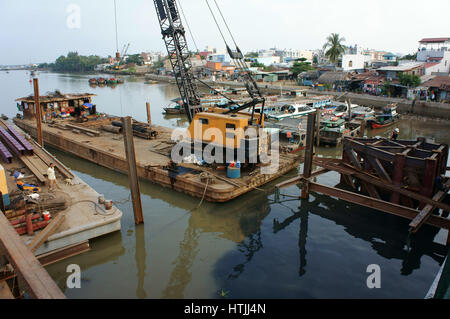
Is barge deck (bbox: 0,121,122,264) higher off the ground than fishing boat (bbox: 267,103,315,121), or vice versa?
fishing boat (bbox: 267,103,315,121)

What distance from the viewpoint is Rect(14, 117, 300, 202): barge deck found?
45.3 feet

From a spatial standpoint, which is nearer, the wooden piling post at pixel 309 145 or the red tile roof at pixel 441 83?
the wooden piling post at pixel 309 145

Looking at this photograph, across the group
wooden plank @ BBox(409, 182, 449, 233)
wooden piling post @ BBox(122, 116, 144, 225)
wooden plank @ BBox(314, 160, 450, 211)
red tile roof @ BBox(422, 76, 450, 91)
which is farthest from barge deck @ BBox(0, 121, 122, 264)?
red tile roof @ BBox(422, 76, 450, 91)

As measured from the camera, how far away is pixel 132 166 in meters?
11.4

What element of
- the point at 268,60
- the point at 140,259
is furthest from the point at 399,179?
the point at 268,60

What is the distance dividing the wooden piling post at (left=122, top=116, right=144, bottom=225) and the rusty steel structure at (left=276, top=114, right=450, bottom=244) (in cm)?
573

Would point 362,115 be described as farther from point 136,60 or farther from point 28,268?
point 136,60

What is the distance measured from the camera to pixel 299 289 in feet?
28.9

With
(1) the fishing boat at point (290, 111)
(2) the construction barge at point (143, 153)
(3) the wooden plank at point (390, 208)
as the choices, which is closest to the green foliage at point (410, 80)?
(1) the fishing boat at point (290, 111)

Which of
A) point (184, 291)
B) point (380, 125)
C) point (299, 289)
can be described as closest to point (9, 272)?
point (184, 291)

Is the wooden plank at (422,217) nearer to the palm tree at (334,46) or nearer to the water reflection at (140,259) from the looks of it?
the water reflection at (140,259)

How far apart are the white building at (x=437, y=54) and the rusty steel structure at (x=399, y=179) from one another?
1657 inches

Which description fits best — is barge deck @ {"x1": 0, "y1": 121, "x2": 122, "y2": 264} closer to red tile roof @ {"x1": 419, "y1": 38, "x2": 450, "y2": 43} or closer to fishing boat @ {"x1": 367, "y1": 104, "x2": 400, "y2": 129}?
fishing boat @ {"x1": 367, "y1": 104, "x2": 400, "y2": 129}

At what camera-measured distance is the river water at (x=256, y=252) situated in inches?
352
